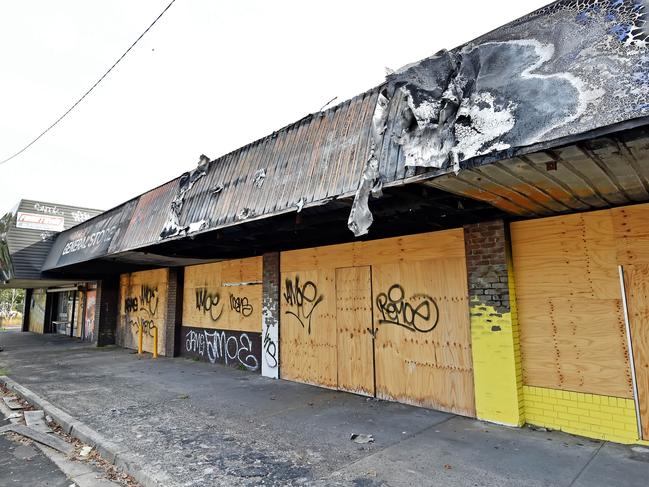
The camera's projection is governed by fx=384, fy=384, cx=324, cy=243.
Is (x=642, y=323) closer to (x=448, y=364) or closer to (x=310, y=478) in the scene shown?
(x=448, y=364)

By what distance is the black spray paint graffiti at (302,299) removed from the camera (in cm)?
818

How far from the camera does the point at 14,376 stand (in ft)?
31.8

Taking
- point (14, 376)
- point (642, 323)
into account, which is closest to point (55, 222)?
point (14, 376)

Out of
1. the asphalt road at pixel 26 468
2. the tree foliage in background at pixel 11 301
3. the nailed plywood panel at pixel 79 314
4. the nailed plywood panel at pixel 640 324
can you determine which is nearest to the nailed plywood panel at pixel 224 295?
the asphalt road at pixel 26 468

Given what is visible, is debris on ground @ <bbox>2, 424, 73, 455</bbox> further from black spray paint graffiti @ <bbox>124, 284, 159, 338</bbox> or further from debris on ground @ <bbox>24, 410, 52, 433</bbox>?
black spray paint graffiti @ <bbox>124, 284, 159, 338</bbox>

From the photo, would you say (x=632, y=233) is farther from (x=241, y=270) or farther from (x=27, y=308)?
(x=27, y=308)

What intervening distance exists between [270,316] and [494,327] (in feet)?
17.2

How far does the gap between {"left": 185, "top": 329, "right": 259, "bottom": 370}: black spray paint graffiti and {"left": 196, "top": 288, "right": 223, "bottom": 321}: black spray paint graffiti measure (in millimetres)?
506

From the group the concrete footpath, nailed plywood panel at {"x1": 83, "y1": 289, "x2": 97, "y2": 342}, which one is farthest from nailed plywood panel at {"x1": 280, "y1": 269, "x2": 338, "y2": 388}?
nailed plywood panel at {"x1": 83, "y1": 289, "x2": 97, "y2": 342}

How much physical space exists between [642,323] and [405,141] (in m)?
3.51

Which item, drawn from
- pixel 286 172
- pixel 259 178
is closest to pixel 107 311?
pixel 259 178

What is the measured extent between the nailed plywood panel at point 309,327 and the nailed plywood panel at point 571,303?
11.9 ft

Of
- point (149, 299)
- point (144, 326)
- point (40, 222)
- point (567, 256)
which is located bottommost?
point (144, 326)

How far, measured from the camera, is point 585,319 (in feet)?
15.8
